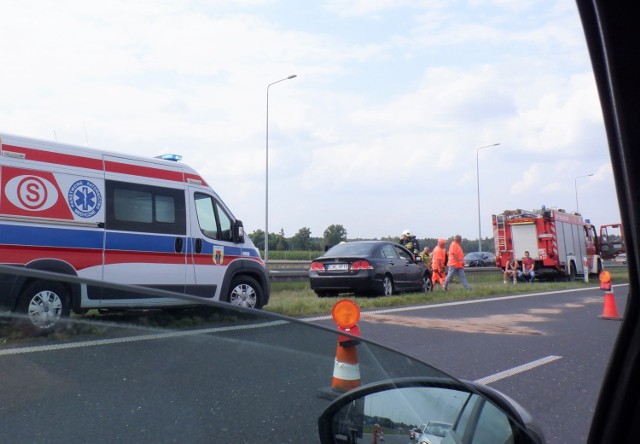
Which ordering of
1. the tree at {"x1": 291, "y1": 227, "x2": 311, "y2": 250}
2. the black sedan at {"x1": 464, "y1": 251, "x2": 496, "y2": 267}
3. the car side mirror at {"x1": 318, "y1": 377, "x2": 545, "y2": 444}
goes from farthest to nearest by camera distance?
the black sedan at {"x1": 464, "y1": 251, "x2": 496, "y2": 267}
the tree at {"x1": 291, "y1": 227, "x2": 311, "y2": 250}
the car side mirror at {"x1": 318, "y1": 377, "x2": 545, "y2": 444}

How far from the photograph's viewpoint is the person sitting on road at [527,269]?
24.0 m

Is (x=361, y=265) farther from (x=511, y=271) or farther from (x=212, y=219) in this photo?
(x=511, y=271)

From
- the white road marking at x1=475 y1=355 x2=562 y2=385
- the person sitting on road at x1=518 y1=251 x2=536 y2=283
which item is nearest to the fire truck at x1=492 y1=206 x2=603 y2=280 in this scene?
the person sitting on road at x1=518 y1=251 x2=536 y2=283

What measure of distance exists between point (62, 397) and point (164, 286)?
26.8 ft

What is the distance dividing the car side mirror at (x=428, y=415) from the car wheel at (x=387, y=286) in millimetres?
12066

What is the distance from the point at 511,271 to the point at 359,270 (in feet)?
40.9

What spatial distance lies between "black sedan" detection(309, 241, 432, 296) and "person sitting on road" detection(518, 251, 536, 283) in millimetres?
10814

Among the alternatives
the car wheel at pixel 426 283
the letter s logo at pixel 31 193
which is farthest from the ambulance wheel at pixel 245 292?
the car wheel at pixel 426 283

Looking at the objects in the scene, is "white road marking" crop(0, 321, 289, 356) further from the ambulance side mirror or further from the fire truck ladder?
the fire truck ladder

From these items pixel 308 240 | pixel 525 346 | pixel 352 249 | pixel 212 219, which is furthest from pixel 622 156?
pixel 308 240

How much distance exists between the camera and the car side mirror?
5.07 ft

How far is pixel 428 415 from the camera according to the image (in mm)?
1696

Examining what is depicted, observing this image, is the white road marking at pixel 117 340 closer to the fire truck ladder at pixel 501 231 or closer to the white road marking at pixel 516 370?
the white road marking at pixel 516 370

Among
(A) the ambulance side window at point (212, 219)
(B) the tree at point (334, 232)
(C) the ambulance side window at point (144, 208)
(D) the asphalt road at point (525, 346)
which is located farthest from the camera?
(B) the tree at point (334, 232)
